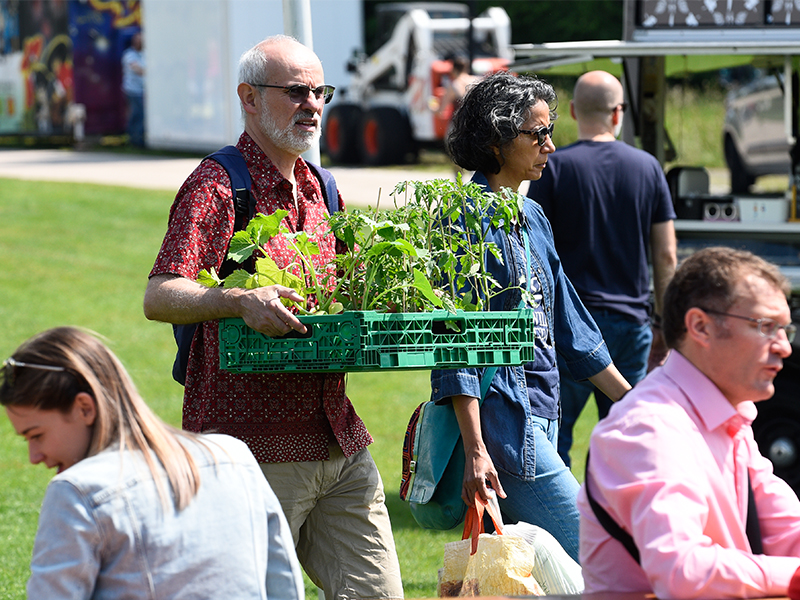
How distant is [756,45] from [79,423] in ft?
15.8

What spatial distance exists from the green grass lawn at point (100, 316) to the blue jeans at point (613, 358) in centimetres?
99

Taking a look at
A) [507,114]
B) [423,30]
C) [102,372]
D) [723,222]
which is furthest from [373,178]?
[102,372]

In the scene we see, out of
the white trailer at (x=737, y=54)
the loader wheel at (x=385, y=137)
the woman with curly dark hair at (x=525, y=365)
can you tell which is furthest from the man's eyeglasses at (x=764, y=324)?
the loader wheel at (x=385, y=137)

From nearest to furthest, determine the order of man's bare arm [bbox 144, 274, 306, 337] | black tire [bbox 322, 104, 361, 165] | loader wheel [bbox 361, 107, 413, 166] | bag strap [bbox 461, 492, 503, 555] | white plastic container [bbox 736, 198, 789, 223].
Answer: man's bare arm [bbox 144, 274, 306, 337], bag strap [bbox 461, 492, 503, 555], white plastic container [bbox 736, 198, 789, 223], loader wheel [bbox 361, 107, 413, 166], black tire [bbox 322, 104, 361, 165]

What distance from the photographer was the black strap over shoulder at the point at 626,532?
239cm

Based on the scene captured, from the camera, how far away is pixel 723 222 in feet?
21.1

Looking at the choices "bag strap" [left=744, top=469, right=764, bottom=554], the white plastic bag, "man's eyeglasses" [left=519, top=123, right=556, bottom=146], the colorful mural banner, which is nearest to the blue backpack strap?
"man's eyeglasses" [left=519, top=123, right=556, bottom=146]

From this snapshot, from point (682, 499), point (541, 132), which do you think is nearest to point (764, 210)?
point (541, 132)

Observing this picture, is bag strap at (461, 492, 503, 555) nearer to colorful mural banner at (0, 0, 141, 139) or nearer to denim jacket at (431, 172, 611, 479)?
denim jacket at (431, 172, 611, 479)

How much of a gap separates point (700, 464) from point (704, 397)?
0.16 m

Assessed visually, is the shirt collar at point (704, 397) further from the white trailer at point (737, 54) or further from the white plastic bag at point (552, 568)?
the white trailer at point (737, 54)

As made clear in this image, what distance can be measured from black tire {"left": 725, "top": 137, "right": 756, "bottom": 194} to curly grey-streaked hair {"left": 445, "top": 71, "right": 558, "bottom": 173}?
9.91 metres

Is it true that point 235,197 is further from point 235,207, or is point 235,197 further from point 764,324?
point 764,324

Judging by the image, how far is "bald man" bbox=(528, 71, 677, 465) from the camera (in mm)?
5520
